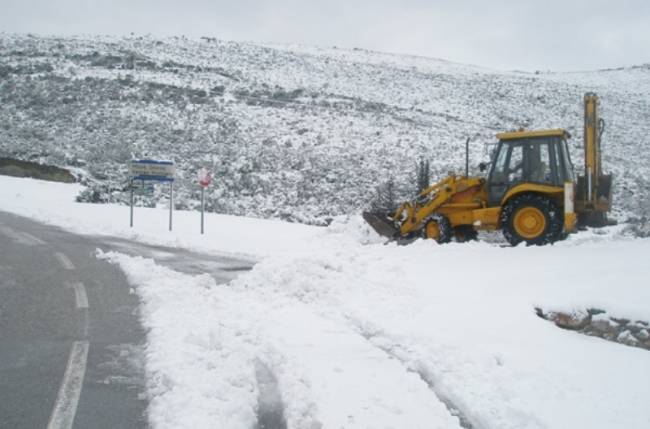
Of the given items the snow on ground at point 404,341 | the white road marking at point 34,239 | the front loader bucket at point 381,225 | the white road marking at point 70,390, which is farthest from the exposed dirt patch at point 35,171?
the white road marking at point 70,390

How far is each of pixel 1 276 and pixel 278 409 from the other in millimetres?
6238

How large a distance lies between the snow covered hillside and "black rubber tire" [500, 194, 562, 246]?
896 cm

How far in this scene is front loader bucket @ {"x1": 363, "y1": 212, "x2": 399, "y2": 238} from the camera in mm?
13586

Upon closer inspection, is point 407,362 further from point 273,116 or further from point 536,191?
point 273,116

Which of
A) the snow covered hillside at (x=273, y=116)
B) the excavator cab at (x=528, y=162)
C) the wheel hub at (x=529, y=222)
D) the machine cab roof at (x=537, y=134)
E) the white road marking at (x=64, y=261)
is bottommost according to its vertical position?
the white road marking at (x=64, y=261)

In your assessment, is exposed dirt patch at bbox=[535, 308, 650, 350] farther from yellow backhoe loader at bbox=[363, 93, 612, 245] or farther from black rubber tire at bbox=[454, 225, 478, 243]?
black rubber tire at bbox=[454, 225, 478, 243]

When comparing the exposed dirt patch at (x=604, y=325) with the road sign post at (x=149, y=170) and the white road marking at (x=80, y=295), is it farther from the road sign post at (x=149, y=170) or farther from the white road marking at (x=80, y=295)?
the road sign post at (x=149, y=170)

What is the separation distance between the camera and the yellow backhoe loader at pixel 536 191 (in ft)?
35.1

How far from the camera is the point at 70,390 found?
13.6ft

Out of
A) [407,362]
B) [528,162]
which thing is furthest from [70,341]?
[528,162]

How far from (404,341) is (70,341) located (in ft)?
11.0

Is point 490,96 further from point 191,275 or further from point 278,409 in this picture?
point 278,409

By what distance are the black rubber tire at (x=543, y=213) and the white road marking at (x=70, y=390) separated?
27.9 ft

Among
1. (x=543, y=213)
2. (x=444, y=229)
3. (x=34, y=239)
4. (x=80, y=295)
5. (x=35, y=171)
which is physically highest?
(x=35, y=171)
